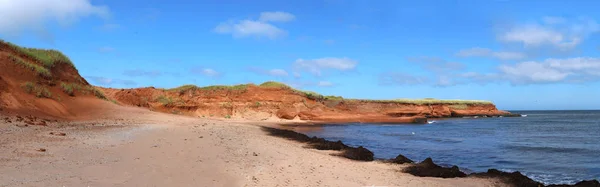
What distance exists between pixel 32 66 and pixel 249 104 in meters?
27.6

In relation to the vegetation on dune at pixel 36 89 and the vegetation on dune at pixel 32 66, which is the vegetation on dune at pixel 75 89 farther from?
the vegetation on dune at pixel 36 89

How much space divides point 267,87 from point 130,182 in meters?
42.3

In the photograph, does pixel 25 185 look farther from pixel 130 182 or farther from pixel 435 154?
pixel 435 154

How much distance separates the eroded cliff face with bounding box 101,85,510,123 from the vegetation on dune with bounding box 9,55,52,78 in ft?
68.7

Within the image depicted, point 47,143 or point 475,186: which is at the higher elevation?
point 47,143

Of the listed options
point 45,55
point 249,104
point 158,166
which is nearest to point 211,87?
point 249,104

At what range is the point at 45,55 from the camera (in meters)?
21.6

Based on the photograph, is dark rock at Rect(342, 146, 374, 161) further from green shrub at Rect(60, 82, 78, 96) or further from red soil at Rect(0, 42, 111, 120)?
green shrub at Rect(60, 82, 78, 96)

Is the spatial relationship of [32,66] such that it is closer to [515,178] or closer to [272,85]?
[515,178]

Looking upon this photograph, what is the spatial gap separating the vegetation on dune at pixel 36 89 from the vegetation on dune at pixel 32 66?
1.24 metres

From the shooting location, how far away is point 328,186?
24.4 feet

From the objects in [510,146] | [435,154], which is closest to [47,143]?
[435,154]

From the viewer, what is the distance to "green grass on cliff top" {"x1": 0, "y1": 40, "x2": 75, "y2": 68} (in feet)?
66.0

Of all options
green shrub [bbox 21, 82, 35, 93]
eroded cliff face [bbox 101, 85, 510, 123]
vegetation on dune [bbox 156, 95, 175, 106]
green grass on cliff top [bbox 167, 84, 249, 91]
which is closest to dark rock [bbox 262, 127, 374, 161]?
green shrub [bbox 21, 82, 35, 93]
